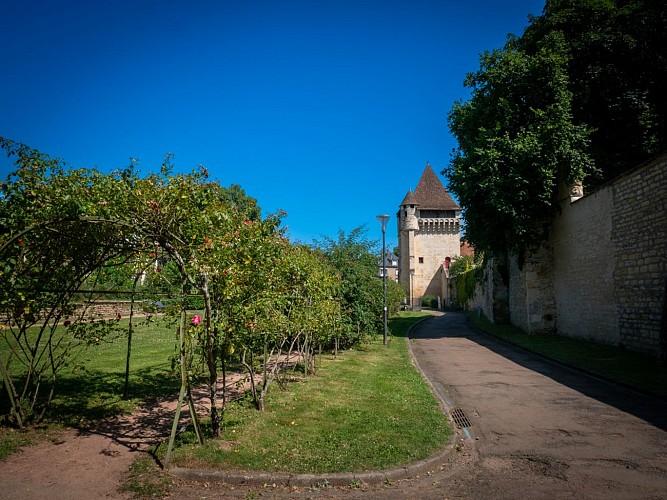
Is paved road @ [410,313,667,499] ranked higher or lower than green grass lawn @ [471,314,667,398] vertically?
lower

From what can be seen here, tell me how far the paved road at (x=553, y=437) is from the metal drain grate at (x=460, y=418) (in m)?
0.09

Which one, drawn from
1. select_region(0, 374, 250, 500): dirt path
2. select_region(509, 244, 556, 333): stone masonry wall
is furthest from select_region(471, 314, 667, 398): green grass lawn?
select_region(0, 374, 250, 500): dirt path

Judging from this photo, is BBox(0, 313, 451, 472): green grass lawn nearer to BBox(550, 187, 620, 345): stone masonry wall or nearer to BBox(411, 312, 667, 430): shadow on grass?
BBox(411, 312, 667, 430): shadow on grass

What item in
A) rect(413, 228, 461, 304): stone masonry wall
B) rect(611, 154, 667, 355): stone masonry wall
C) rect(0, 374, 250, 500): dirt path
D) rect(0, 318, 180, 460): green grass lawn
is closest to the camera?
rect(0, 374, 250, 500): dirt path

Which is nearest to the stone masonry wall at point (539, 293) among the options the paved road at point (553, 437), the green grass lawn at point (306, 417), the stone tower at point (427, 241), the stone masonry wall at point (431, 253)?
the paved road at point (553, 437)

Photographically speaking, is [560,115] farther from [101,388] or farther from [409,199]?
[409,199]

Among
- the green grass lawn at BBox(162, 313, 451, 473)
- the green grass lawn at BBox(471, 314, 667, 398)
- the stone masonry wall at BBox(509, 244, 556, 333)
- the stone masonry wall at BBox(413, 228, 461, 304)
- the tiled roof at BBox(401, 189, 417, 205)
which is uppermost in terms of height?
the tiled roof at BBox(401, 189, 417, 205)

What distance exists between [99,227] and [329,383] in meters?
5.70

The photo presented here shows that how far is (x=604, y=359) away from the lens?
1198 centimetres

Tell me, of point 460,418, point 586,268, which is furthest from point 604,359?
point 460,418

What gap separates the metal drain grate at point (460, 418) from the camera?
21.8 ft

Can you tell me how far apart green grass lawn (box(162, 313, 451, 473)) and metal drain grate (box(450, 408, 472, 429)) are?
236mm

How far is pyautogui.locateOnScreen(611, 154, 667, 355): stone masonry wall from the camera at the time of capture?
11.7 meters

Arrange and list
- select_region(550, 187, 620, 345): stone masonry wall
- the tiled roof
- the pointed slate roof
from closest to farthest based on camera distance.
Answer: select_region(550, 187, 620, 345): stone masonry wall → the tiled roof → the pointed slate roof
